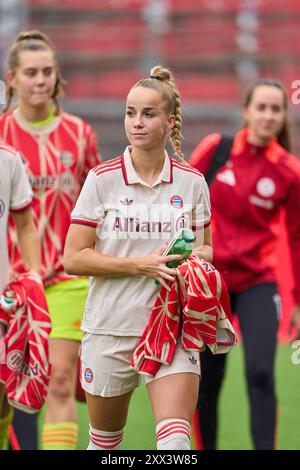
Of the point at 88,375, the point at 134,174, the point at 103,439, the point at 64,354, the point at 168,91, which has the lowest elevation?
the point at 64,354

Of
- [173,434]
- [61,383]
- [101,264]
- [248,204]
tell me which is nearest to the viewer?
[173,434]

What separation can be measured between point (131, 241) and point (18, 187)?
0.76m

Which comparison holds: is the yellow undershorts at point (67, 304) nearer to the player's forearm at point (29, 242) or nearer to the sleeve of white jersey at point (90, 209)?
the player's forearm at point (29, 242)

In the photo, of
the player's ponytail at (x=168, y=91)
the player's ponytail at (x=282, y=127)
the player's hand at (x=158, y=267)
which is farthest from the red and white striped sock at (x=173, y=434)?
the player's ponytail at (x=282, y=127)

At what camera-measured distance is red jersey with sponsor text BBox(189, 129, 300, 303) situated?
214 inches

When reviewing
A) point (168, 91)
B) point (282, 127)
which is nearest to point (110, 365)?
point (168, 91)

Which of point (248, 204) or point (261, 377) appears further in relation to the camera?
point (248, 204)

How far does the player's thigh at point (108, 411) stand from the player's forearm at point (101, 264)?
0.49m

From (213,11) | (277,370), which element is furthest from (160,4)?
(277,370)

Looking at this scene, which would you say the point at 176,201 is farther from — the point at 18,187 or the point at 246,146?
the point at 246,146

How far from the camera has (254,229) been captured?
5.52 metres

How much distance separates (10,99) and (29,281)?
4.56 feet

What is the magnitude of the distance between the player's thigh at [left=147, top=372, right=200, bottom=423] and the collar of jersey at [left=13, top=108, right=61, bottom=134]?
1.86 metres

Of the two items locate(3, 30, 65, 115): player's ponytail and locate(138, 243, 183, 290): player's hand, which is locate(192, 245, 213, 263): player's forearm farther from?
locate(3, 30, 65, 115): player's ponytail
